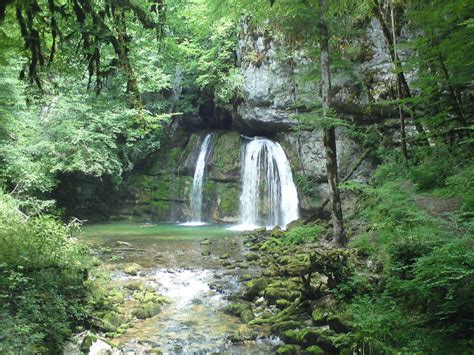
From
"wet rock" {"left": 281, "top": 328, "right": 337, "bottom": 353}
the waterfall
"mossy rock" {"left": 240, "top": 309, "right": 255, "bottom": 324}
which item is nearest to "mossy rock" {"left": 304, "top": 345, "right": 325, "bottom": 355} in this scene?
"wet rock" {"left": 281, "top": 328, "right": 337, "bottom": 353}

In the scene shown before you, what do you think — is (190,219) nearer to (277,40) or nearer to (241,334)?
(277,40)

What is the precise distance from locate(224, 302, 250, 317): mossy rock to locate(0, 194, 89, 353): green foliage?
2.66m

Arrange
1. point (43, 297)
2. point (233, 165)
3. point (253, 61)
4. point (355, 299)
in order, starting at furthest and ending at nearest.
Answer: point (233, 165)
point (253, 61)
point (355, 299)
point (43, 297)

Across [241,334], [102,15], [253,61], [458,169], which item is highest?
[253,61]

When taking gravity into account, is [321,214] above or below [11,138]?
below

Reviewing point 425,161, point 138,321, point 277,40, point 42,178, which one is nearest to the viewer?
point 138,321

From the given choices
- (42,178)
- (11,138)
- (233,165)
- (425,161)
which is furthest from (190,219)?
(425,161)

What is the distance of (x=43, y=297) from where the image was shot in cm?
502

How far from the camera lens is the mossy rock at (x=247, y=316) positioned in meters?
6.71

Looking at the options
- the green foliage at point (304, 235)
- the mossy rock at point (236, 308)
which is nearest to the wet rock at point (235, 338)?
the mossy rock at point (236, 308)

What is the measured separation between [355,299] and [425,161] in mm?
5064

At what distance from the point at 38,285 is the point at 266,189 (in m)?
14.7

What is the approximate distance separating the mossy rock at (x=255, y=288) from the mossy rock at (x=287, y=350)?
232cm

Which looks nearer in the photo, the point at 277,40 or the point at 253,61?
the point at 277,40
